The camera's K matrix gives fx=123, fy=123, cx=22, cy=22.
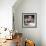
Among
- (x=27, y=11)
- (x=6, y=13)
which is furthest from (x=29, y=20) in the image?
(x=6, y=13)

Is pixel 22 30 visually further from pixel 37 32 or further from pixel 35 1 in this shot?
pixel 35 1

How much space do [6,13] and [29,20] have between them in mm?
1623

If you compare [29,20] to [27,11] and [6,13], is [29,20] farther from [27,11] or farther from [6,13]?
[6,13]

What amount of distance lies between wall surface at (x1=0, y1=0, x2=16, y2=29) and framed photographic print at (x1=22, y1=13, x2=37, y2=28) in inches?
53.2

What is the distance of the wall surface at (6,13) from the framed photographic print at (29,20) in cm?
135

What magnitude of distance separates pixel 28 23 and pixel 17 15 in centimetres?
68

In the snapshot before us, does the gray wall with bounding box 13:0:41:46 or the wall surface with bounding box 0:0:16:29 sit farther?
the gray wall with bounding box 13:0:41:46

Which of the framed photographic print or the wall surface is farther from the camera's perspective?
the framed photographic print

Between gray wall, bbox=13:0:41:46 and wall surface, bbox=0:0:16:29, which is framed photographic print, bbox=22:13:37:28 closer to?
gray wall, bbox=13:0:41:46

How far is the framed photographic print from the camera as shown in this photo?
6.10 meters

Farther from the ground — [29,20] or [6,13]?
[6,13]

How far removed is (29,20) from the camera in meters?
6.13

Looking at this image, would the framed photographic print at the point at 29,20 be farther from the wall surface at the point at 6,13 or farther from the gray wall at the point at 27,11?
the wall surface at the point at 6,13

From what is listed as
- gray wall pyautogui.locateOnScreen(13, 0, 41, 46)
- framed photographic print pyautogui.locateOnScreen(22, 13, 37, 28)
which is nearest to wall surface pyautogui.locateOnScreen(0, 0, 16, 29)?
gray wall pyautogui.locateOnScreen(13, 0, 41, 46)
